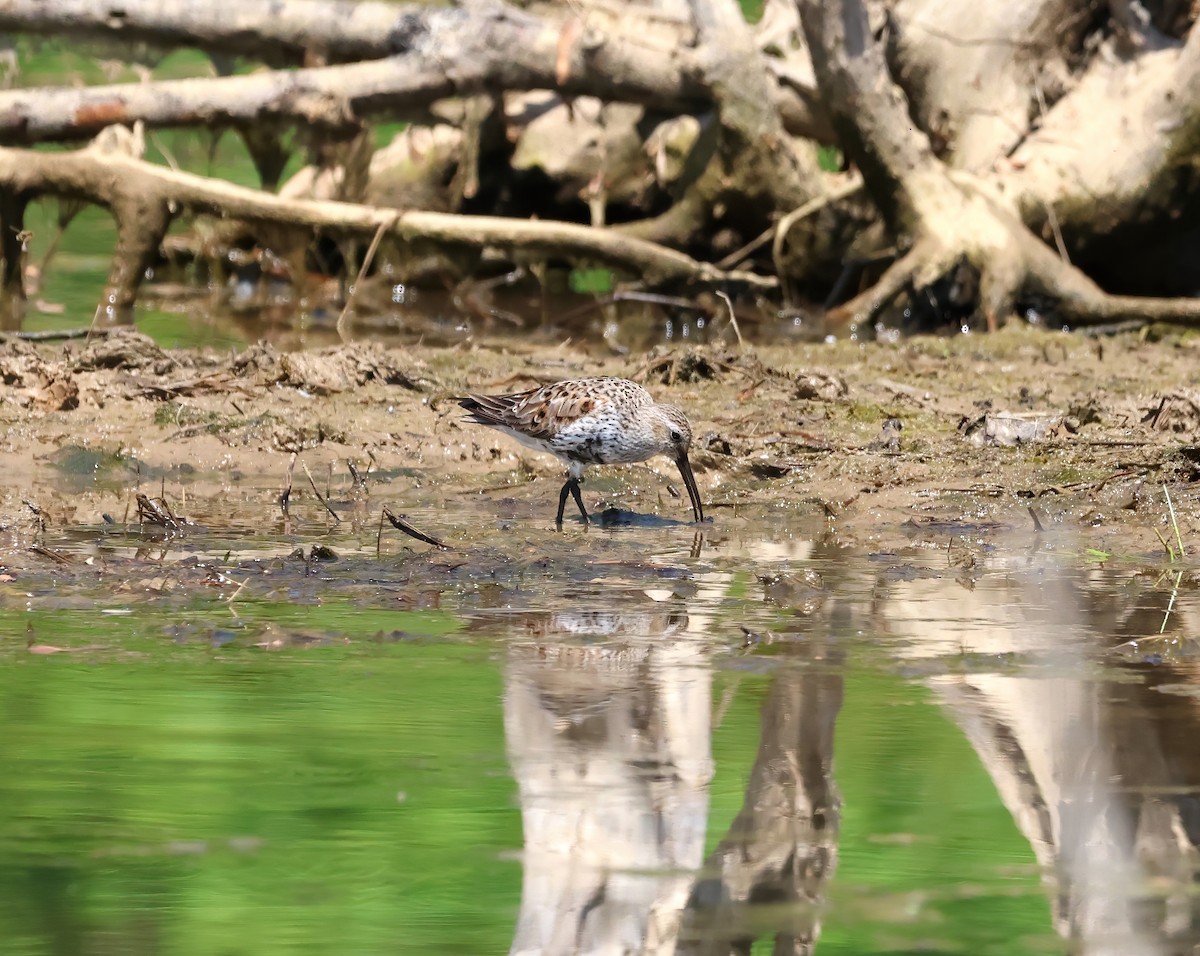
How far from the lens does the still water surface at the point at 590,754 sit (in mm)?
3744

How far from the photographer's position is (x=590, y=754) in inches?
186

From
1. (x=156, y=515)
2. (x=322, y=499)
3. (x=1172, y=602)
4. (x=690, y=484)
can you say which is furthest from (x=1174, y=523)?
(x=156, y=515)

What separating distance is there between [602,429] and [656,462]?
1.08 metres

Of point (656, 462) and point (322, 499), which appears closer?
point (322, 499)

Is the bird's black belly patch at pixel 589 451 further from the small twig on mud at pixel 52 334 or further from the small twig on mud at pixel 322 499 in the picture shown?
the small twig on mud at pixel 52 334

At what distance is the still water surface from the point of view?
3744mm

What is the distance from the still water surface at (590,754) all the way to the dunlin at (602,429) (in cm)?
93

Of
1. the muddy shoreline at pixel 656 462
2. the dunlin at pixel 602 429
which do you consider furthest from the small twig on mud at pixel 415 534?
the dunlin at pixel 602 429

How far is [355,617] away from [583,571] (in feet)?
3.39

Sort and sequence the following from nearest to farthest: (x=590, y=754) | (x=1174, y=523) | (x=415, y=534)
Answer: (x=590, y=754), (x=415, y=534), (x=1174, y=523)

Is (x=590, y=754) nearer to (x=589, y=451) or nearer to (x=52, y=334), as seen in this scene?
(x=589, y=451)

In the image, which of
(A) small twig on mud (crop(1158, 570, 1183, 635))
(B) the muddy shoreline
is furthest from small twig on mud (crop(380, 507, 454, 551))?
(A) small twig on mud (crop(1158, 570, 1183, 635))

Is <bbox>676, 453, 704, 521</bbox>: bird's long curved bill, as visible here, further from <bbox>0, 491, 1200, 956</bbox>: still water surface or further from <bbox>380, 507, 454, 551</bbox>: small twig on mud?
<bbox>380, 507, 454, 551</bbox>: small twig on mud

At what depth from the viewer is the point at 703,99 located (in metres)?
14.8
